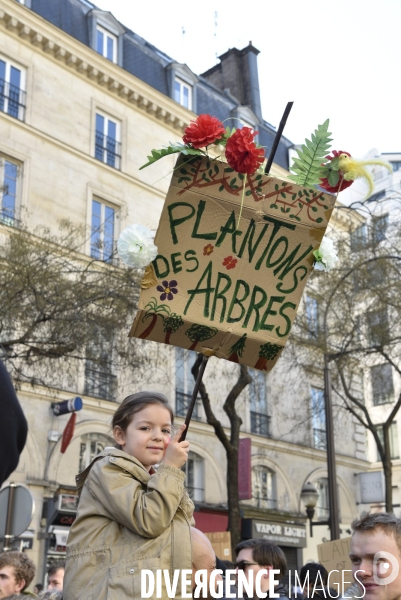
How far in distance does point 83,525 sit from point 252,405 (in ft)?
83.2

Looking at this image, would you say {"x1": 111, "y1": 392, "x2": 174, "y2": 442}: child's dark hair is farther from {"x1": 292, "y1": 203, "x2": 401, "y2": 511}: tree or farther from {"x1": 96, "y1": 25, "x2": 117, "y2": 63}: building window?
{"x1": 96, "y1": 25, "x2": 117, "y2": 63}: building window

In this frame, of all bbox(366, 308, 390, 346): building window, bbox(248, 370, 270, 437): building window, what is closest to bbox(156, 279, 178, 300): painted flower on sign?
bbox(366, 308, 390, 346): building window

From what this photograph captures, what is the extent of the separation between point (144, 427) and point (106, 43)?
25369 millimetres

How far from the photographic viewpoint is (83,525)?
126 inches

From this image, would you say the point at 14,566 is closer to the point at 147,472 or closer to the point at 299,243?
the point at 147,472

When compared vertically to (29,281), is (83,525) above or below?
below

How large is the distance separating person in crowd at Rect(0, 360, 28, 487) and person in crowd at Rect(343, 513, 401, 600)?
1.82 m

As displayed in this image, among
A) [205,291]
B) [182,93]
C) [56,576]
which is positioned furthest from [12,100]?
[205,291]

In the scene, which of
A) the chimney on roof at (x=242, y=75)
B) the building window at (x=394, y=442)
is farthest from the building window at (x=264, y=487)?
the chimney on roof at (x=242, y=75)

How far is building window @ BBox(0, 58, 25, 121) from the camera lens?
22703 millimetres

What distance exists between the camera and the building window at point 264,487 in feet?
90.1

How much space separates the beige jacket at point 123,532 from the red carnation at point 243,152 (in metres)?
1.51

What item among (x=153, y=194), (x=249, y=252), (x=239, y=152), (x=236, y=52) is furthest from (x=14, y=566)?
(x=236, y=52)

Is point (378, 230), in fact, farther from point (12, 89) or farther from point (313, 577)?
point (313, 577)
